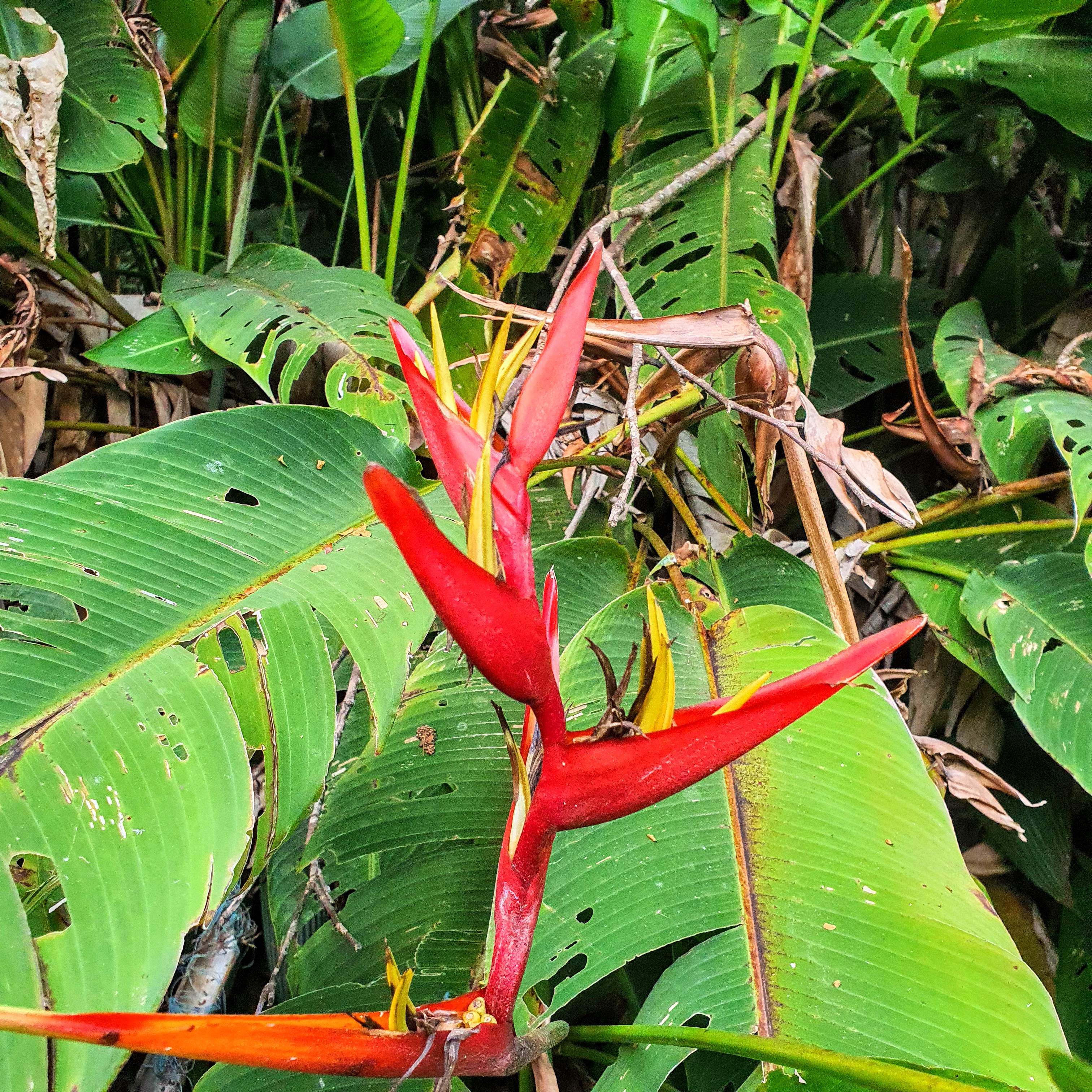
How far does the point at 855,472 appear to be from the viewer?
1.97 ft

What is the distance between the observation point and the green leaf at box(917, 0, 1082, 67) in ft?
2.55

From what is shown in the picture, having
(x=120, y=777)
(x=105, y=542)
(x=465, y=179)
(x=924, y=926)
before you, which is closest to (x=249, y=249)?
(x=465, y=179)

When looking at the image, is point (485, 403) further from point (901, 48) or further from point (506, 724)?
point (901, 48)

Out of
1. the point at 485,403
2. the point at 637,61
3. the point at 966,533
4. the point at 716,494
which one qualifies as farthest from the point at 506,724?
the point at 637,61

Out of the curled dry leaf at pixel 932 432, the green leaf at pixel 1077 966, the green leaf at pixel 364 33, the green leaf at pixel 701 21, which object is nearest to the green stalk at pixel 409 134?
the green leaf at pixel 364 33

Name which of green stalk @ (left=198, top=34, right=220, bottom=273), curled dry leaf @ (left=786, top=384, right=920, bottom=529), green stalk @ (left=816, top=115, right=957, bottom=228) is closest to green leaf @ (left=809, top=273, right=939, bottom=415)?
green stalk @ (left=816, top=115, right=957, bottom=228)

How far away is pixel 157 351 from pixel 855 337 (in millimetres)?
929

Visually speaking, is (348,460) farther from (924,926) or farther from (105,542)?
(924,926)

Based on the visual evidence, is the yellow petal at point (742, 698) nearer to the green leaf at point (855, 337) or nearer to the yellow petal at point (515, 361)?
the yellow petal at point (515, 361)

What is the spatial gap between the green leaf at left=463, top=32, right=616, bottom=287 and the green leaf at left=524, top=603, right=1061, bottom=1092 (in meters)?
0.70

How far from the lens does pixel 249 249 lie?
1.02m

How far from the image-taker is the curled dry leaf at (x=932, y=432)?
2.69 feet

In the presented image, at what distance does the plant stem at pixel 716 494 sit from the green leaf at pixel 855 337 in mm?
297

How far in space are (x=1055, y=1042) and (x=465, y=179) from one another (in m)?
1.11
